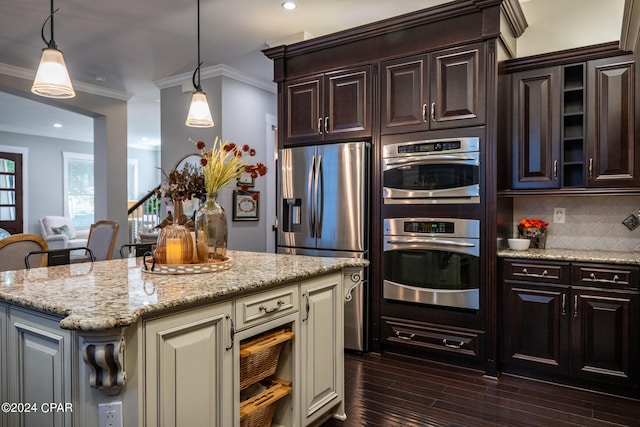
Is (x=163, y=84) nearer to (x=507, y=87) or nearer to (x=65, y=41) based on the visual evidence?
(x=65, y=41)

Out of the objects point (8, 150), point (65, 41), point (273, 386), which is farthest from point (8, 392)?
point (8, 150)

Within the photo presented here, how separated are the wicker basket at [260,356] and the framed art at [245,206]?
10.5 ft

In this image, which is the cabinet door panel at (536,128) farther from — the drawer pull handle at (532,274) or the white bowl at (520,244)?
the drawer pull handle at (532,274)

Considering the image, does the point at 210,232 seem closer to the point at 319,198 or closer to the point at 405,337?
the point at 319,198

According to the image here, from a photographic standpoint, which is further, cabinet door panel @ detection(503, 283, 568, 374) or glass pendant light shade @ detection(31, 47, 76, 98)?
cabinet door panel @ detection(503, 283, 568, 374)

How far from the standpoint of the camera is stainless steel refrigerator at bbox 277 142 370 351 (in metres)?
3.43

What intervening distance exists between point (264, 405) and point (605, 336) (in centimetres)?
222

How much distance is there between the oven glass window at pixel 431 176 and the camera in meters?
3.04

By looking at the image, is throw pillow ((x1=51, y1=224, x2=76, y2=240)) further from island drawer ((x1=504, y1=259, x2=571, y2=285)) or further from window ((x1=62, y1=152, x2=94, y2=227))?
island drawer ((x1=504, y1=259, x2=571, y2=285))

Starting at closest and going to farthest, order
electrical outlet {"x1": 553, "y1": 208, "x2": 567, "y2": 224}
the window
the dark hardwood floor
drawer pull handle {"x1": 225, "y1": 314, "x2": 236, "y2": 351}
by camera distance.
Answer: drawer pull handle {"x1": 225, "y1": 314, "x2": 236, "y2": 351} < the dark hardwood floor < electrical outlet {"x1": 553, "y1": 208, "x2": 567, "y2": 224} < the window

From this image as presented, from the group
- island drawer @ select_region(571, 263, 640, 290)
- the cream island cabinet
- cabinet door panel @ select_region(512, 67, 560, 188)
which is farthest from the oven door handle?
the cream island cabinet

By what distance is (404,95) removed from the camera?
10.9ft

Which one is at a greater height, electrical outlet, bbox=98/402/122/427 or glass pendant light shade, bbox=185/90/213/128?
glass pendant light shade, bbox=185/90/213/128

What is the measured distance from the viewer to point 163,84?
551cm
